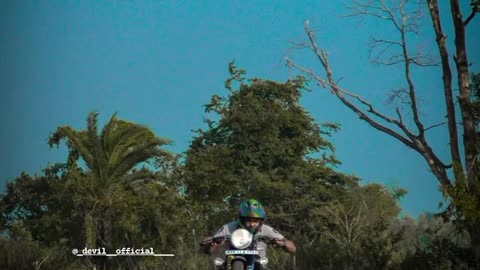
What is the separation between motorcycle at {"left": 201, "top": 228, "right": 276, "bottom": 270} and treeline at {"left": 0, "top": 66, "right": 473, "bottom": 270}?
9059 millimetres

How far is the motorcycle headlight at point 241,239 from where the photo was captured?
296 inches

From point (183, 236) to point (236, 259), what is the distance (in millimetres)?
18776

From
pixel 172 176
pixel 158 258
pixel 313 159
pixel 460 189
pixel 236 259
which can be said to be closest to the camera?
pixel 236 259

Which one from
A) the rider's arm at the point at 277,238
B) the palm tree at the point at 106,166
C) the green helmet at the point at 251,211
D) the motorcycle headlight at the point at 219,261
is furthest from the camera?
the palm tree at the point at 106,166

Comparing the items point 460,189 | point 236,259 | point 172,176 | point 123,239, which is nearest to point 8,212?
point 172,176

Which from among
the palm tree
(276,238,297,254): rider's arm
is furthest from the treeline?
Answer: (276,238,297,254): rider's arm

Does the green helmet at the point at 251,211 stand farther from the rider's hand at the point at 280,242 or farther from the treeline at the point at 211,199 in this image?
the treeline at the point at 211,199

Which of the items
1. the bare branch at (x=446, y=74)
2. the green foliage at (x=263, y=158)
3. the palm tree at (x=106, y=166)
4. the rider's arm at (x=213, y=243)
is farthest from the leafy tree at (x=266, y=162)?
the rider's arm at (x=213, y=243)

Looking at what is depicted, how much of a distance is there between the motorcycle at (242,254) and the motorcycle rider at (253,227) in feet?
0.51

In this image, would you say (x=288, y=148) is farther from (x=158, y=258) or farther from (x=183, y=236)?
(x=158, y=258)

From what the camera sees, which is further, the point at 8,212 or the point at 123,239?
the point at 8,212

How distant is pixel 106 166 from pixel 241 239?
1616 centimetres

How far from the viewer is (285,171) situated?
38.3m

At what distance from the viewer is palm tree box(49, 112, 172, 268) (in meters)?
22.9
